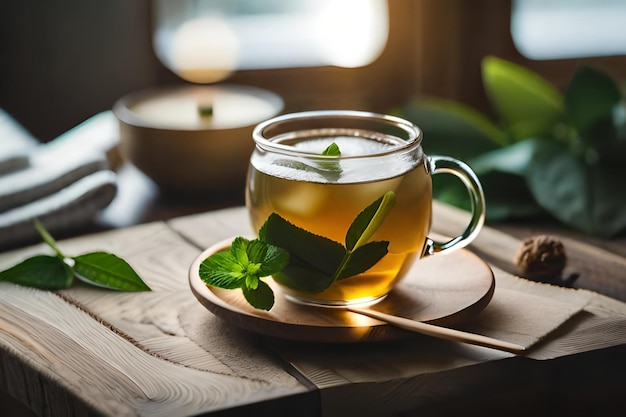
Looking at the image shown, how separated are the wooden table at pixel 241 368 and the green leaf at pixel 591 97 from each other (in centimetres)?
42

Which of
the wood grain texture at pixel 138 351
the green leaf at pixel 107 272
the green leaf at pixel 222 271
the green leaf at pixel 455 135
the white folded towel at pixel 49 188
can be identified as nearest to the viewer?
the wood grain texture at pixel 138 351

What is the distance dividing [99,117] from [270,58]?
0.40m

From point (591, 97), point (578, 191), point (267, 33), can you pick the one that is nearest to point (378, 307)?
point (578, 191)

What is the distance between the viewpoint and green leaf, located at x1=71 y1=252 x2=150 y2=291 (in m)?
0.89

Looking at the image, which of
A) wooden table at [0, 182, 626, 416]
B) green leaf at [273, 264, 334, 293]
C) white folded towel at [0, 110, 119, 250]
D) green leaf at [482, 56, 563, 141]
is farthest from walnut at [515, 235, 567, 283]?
white folded towel at [0, 110, 119, 250]

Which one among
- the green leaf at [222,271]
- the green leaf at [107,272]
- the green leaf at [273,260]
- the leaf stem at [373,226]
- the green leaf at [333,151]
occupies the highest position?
the green leaf at [333,151]

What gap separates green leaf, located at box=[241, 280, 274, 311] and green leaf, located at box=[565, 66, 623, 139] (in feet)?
2.07

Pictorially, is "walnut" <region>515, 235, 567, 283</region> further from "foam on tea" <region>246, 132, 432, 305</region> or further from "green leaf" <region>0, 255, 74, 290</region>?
"green leaf" <region>0, 255, 74, 290</region>

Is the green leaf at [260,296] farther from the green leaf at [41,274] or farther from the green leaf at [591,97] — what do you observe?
the green leaf at [591,97]

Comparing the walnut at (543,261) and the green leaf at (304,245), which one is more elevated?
the green leaf at (304,245)

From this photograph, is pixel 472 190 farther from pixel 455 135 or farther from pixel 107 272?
pixel 455 135

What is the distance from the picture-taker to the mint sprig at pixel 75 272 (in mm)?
896

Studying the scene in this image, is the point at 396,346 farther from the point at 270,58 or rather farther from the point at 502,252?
the point at 270,58

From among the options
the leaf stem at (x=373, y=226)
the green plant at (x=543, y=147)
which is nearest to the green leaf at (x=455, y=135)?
the green plant at (x=543, y=147)
